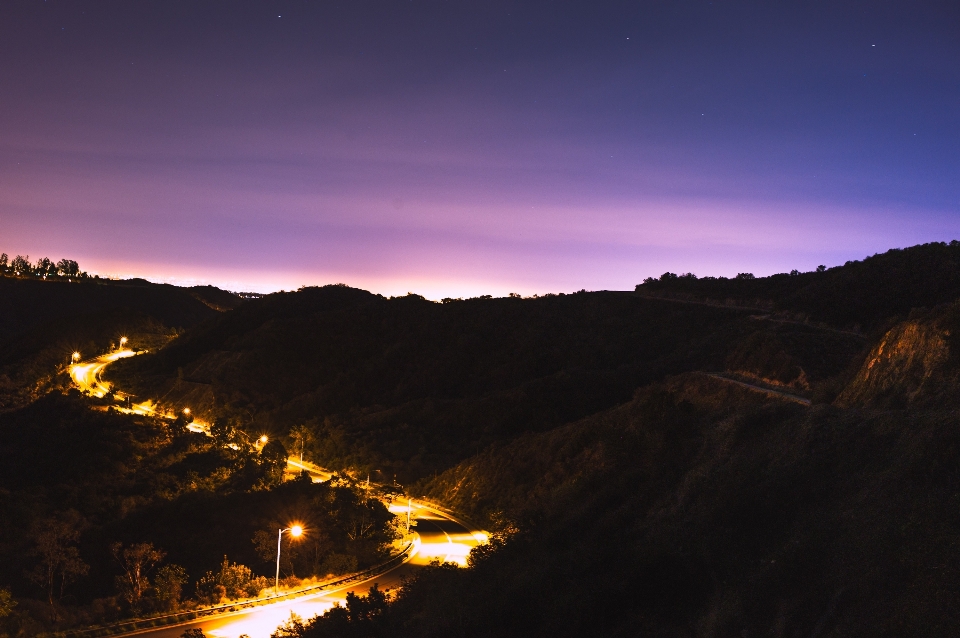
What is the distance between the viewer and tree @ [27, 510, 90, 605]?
29.2 meters

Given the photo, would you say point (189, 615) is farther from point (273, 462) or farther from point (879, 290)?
point (879, 290)

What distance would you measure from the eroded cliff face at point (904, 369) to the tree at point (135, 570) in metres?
25.3

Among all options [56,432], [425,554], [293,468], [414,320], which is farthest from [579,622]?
[414,320]

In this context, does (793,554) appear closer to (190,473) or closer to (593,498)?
(593,498)

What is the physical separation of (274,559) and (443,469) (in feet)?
60.2

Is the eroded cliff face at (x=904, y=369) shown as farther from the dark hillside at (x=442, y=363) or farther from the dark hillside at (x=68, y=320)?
the dark hillside at (x=68, y=320)

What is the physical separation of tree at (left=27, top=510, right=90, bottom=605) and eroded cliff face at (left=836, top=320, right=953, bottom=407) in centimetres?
2969

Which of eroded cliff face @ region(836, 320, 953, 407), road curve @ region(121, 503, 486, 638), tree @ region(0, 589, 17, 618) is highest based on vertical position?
eroded cliff face @ region(836, 320, 953, 407)

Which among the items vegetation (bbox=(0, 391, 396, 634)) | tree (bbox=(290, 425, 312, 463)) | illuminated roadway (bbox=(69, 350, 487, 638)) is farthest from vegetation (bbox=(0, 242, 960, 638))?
illuminated roadway (bbox=(69, 350, 487, 638))

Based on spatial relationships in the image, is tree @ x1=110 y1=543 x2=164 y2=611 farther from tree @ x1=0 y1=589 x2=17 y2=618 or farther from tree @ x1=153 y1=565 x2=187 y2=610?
tree @ x1=0 y1=589 x2=17 y2=618

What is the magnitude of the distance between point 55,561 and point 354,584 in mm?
11961

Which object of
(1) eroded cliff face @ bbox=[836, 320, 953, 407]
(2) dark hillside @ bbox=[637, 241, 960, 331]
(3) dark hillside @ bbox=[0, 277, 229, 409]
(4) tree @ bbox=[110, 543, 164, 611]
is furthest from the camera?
(3) dark hillside @ bbox=[0, 277, 229, 409]

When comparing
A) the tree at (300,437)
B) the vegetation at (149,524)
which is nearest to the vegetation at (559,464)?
the vegetation at (149,524)

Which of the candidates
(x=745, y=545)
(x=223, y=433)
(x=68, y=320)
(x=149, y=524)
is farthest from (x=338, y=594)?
(x=68, y=320)
